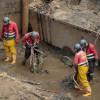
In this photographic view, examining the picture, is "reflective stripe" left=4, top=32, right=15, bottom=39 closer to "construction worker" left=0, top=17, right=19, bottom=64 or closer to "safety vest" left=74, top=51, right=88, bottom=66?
"construction worker" left=0, top=17, right=19, bottom=64

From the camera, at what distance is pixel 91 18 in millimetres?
17422

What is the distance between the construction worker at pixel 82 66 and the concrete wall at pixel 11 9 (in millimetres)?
5471

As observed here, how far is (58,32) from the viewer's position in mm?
17922

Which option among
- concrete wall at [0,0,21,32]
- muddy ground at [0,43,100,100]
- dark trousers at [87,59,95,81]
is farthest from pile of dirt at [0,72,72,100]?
concrete wall at [0,0,21,32]

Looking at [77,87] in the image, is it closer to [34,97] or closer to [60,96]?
[60,96]

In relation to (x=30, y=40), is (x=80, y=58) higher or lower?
higher

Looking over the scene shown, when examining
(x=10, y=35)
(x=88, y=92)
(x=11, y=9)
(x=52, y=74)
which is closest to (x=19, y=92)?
(x=88, y=92)

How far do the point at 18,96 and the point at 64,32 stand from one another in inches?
231

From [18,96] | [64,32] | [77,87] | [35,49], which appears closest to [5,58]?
[35,49]

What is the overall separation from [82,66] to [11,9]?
19.6ft

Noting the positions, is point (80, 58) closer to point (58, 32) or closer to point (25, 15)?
point (58, 32)

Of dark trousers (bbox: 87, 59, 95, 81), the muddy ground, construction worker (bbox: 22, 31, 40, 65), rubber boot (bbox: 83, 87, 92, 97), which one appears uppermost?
construction worker (bbox: 22, 31, 40, 65)

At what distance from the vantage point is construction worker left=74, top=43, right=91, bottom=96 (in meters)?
13.8

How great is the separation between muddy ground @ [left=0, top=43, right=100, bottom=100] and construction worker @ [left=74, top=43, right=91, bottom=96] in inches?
14.8
